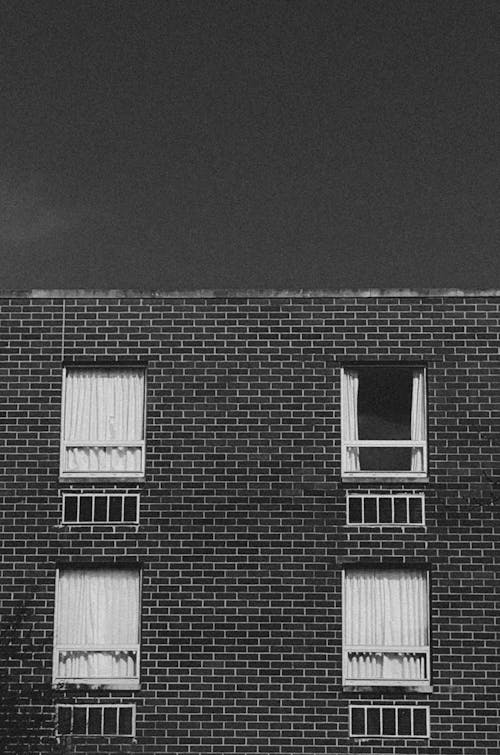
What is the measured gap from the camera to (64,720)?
2314 cm

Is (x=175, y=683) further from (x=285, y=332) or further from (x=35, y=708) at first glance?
(x=285, y=332)

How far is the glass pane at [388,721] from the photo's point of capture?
23.0 metres

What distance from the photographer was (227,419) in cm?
2414

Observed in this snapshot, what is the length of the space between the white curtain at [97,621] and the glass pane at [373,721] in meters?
3.60

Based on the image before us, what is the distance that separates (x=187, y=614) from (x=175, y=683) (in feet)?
Answer: 3.44

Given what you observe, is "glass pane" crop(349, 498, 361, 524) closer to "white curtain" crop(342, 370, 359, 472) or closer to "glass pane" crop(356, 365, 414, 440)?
"white curtain" crop(342, 370, 359, 472)

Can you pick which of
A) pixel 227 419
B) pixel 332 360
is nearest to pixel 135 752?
pixel 227 419

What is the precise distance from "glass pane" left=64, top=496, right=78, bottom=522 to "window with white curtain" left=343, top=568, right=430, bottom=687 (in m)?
4.33

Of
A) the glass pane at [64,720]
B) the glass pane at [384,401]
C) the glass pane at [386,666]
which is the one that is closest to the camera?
the glass pane at [64,720]

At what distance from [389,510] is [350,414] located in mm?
1644

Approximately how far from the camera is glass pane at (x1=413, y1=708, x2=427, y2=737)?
75.5 feet

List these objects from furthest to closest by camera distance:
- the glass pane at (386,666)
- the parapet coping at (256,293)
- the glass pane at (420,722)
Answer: the parapet coping at (256,293) → the glass pane at (386,666) → the glass pane at (420,722)

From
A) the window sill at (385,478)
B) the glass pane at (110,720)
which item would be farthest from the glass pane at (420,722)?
the glass pane at (110,720)

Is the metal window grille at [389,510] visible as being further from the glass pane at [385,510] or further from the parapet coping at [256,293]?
the parapet coping at [256,293]
